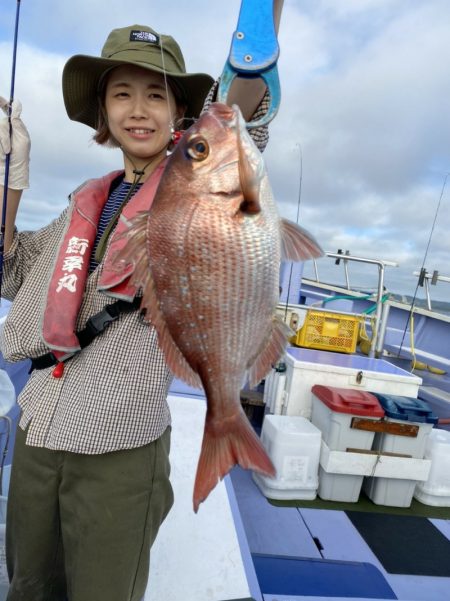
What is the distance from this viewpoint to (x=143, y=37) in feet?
5.72

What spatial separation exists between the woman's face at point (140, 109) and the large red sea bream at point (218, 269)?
0.57 metres

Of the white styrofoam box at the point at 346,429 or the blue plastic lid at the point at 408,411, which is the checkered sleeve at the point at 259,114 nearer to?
the white styrofoam box at the point at 346,429

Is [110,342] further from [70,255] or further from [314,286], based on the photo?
[314,286]

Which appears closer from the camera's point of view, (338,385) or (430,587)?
(430,587)

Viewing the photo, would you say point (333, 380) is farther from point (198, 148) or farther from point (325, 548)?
point (198, 148)

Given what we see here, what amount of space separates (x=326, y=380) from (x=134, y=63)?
153 inches

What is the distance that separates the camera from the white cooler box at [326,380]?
15.2 feet

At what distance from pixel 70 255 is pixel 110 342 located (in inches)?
16.9

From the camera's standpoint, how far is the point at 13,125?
1852mm

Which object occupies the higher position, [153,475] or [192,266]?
[192,266]

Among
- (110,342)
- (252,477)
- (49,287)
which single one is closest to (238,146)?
(110,342)

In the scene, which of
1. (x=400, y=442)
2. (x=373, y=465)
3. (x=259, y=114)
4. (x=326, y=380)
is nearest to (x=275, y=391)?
(x=326, y=380)

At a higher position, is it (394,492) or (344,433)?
(344,433)

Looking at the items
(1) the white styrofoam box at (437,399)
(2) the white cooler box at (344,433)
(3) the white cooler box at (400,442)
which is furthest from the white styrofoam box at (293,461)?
(1) the white styrofoam box at (437,399)
